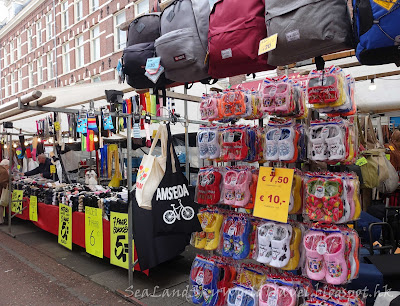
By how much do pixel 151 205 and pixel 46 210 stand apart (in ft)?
15.8

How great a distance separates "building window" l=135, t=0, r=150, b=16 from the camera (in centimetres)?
1532

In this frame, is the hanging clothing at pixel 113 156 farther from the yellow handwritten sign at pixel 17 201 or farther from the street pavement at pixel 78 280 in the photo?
the street pavement at pixel 78 280

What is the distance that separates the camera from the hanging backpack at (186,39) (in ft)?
7.45

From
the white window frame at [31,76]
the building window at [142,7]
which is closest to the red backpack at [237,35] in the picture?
the building window at [142,7]

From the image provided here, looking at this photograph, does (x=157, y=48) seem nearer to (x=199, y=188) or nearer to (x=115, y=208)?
(x=199, y=188)

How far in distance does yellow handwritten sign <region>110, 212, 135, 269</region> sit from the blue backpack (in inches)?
143

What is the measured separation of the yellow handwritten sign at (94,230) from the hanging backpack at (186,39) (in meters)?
3.26

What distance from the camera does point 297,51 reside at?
1870 mm

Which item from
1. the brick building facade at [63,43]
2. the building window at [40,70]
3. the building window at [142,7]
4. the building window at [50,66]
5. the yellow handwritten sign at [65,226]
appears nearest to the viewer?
the yellow handwritten sign at [65,226]

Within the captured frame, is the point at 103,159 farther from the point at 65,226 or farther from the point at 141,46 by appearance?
the point at 141,46

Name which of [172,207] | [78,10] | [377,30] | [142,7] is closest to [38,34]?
[78,10]

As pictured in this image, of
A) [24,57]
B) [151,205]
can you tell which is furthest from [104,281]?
[24,57]

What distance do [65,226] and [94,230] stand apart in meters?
1.10

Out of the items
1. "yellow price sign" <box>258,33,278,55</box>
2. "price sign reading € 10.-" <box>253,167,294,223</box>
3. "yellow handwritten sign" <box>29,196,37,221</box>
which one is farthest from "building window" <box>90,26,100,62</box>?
"yellow price sign" <box>258,33,278,55</box>
